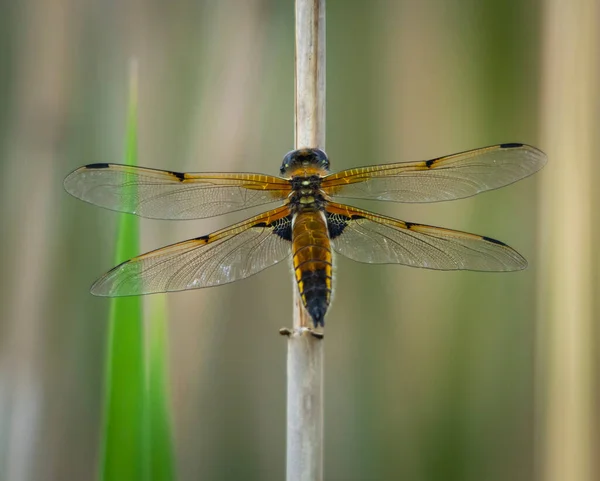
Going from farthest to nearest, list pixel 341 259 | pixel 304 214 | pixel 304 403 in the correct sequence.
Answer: pixel 341 259 → pixel 304 214 → pixel 304 403

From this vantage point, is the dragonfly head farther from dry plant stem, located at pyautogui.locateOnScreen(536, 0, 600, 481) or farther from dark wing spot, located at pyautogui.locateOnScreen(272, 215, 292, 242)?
dry plant stem, located at pyautogui.locateOnScreen(536, 0, 600, 481)

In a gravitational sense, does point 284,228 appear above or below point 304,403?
above

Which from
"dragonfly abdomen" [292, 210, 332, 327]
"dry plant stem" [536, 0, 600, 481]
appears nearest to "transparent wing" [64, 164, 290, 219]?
"dragonfly abdomen" [292, 210, 332, 327]

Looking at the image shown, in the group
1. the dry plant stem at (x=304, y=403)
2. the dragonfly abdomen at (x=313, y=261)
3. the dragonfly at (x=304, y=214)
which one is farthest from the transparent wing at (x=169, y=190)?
the dry plant stem at (x=304, y=403)

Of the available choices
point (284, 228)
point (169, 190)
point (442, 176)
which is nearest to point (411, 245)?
point (442, 176)

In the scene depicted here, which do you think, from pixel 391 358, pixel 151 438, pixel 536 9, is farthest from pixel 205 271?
pixel 536 9

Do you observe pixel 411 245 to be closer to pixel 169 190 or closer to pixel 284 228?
pixel 284 228
